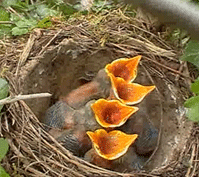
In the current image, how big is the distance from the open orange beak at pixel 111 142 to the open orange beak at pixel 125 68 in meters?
0.26

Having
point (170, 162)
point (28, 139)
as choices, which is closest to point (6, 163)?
point (28, 139)

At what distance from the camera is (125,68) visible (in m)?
1.71

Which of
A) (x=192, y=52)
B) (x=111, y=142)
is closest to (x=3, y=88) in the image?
(x=111, y=142)

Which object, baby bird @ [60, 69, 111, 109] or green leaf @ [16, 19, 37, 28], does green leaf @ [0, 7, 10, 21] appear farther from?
baby bird @ [60, 69, 111, 109]

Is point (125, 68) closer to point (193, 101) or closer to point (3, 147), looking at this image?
point (193, 101)

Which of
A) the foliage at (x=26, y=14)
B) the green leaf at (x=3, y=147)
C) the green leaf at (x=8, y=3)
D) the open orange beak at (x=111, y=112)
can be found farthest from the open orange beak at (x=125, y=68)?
the green leaf at (x=8, y=3)

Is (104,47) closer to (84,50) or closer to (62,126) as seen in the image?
(84,50)

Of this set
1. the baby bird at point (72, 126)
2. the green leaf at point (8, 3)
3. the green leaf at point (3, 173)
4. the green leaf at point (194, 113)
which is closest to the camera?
the green leaf at point (3, 173)

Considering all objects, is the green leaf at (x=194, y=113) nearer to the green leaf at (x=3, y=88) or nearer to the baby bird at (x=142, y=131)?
the baby bird at (x=142, y=131)

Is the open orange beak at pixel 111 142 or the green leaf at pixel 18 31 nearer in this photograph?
the open orange beak at pixel 111 142

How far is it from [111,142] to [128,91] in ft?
0.78

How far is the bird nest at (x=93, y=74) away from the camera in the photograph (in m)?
1.45

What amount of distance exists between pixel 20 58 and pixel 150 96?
0.63m

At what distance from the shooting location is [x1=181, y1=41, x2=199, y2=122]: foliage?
136 centimetres
